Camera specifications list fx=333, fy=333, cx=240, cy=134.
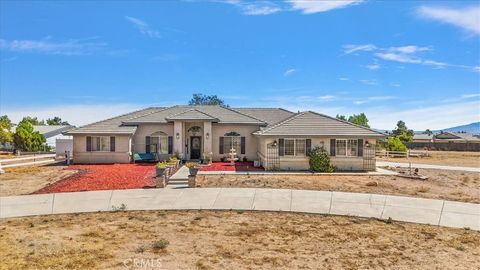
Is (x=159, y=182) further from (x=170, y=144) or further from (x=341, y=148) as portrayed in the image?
(x=341, y=148)

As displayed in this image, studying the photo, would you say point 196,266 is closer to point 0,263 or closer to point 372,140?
point 0,263

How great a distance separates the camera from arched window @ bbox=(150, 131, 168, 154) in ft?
98.5

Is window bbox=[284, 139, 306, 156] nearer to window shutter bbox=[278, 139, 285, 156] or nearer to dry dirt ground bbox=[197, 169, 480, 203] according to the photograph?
window shutter bbox=[278, 139, 285, 156]

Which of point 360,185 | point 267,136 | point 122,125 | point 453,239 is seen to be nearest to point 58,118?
point 122,125

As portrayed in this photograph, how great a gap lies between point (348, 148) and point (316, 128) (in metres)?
2.83

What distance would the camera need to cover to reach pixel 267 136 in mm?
24688

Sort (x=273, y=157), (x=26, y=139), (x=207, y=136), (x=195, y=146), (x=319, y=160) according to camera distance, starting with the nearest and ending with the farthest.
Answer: (x=319, y=160) < (x=273, y=157) < (x=207, y=136) < (x=195, y=146) < (x=26, y=139)

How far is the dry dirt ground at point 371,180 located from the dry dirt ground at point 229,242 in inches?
212

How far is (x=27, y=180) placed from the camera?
2023 centimetres

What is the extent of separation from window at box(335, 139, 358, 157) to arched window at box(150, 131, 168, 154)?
49.3 ft

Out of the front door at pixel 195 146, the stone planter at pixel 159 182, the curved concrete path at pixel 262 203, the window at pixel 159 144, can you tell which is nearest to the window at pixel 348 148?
the curved concrete path at pixel 262 203

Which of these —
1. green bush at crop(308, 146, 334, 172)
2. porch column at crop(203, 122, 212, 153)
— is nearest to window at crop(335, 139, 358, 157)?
green bush at crop(308, 146, 334, 172)

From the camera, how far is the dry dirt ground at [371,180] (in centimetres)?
1658

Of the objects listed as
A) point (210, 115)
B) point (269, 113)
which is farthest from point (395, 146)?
point (210, 115)
